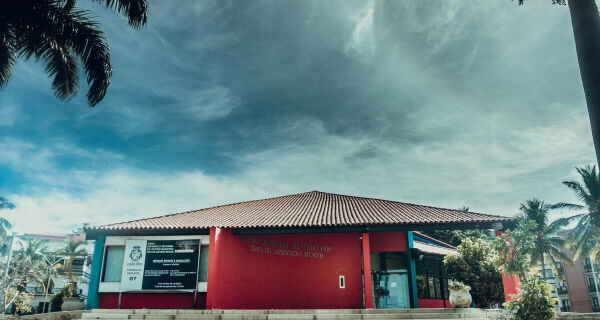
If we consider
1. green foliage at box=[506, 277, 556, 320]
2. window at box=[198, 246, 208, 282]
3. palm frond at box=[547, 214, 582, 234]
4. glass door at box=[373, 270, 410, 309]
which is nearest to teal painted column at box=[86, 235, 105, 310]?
window at box=[198, 246, 208, 282]

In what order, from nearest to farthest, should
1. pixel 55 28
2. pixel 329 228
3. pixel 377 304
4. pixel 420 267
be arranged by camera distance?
pixel 55 28, pixel 329 228, pixel 377 304, pixel 420 267

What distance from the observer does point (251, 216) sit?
18.7 metres

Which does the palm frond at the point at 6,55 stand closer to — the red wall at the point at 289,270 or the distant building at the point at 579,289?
the red wall at the point at 289,270

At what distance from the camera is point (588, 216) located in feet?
115

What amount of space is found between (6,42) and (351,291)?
15.2 meters

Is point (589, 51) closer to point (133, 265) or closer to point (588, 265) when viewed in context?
point (133, 265)

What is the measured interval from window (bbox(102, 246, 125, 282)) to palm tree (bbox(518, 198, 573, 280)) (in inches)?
1314

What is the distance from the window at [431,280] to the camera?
68.6 ft

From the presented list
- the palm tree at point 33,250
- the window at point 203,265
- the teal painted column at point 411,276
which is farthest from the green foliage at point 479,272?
the palm tree at point 33,250

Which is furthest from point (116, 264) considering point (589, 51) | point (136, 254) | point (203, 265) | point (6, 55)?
point (589, 51)

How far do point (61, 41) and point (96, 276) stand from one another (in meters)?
9.59

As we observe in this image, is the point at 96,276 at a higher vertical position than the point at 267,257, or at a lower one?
lower

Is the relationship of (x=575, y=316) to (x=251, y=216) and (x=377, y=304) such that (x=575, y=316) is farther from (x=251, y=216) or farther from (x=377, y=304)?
(x=251, y=216)

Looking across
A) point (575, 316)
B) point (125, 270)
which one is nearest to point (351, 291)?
point (575, 316)
